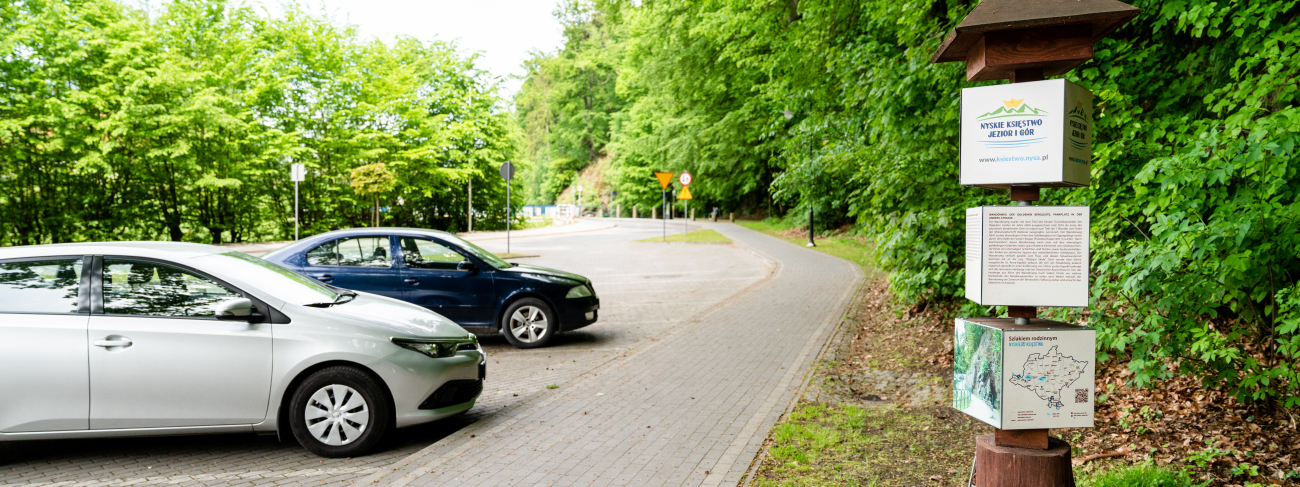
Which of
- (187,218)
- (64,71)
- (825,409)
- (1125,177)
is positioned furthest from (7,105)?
(1125,177)

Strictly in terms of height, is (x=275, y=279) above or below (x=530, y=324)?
above

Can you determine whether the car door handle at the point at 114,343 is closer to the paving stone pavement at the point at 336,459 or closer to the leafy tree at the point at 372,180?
the paving stone pavement at the point at 336,459

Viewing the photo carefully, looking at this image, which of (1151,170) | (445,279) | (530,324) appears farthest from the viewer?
(530,324)

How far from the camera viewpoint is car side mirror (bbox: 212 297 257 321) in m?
4.71

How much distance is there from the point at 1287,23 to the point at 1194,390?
273 cm

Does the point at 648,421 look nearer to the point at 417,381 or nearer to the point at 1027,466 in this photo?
the point at 417,381

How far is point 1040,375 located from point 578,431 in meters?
3.21

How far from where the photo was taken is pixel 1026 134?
333 cm

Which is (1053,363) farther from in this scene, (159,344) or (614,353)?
(614,353)

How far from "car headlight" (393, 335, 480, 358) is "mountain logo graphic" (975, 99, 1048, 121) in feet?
12.8

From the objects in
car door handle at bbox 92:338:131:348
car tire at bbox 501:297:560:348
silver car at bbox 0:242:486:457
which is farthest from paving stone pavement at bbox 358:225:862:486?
car door handle at bbox 92:338:131:348

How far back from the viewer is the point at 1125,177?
5.53m

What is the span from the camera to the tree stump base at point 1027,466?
3396 millimetres

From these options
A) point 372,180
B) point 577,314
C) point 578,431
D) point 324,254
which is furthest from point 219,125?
point 578,431
